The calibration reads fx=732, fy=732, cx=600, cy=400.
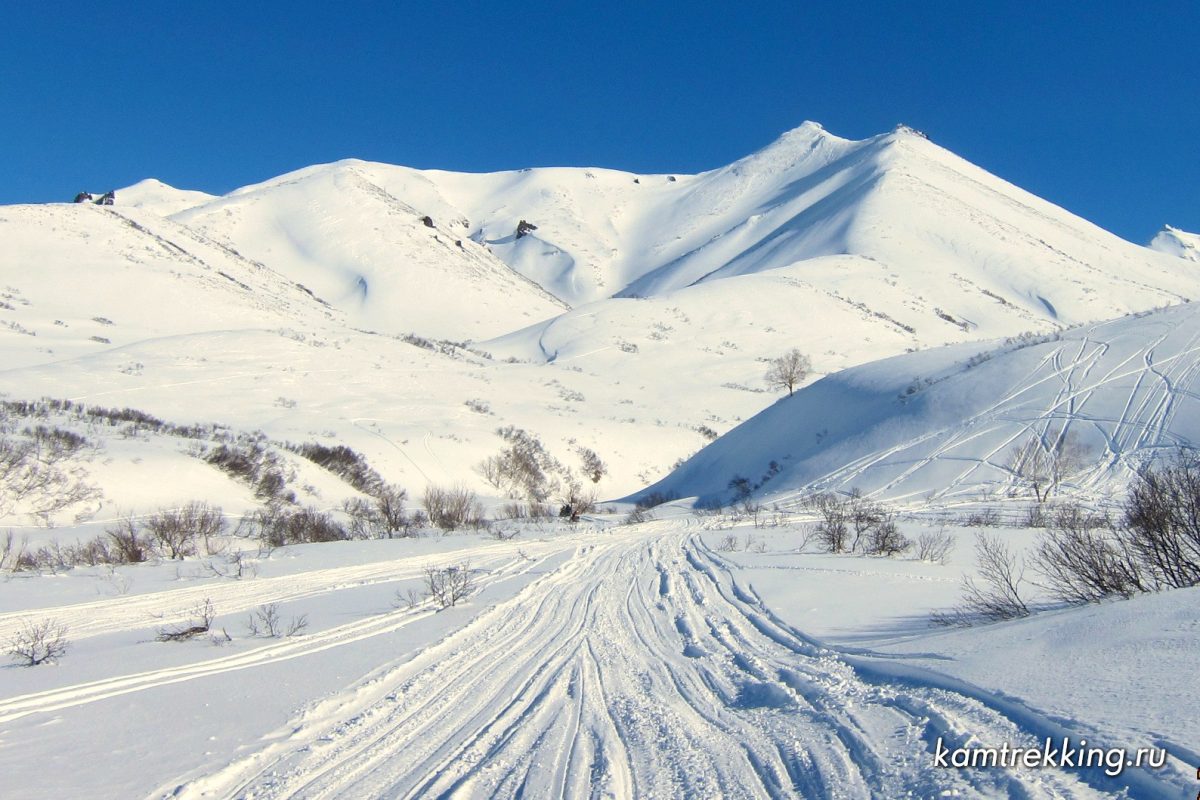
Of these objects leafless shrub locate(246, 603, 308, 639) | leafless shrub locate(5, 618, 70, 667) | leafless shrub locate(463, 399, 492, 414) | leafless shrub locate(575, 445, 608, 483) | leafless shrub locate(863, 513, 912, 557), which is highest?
leafless shrub locate(463, 399, 492, 414)

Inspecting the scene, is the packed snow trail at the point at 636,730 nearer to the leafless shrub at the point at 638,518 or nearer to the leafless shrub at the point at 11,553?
the leafless shrub at the point at 11,553

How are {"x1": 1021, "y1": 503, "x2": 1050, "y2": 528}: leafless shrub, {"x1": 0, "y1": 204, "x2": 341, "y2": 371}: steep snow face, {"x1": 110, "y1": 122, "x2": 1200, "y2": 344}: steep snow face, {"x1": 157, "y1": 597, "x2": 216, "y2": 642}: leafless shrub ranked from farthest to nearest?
{"x1": 110, "y1": 122, "x2": 1200, "y2": 344}: steep snow face → {"x1": 0, "y1": 204, "x2": 341, "y2": 371}: steep snow face → {"x1": 1021, "y1": 503, "x2": 1050, "y2": 528}: leafless shrub → {"x1": 157, "y1": 597, "x2": 216, "y2": 642}: leafless shrub

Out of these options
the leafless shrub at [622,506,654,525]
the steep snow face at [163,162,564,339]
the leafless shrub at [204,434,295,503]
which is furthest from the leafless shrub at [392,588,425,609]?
the steep snow face at [163,162,564,339]

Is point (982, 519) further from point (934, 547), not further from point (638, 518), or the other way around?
point (638, 518)

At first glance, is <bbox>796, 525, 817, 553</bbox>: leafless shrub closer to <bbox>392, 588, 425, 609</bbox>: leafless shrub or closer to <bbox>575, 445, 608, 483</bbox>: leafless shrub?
<bbox>392, 588, 425, 609</bbox>: leafless shrub

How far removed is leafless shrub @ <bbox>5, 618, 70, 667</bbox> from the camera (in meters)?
5.96

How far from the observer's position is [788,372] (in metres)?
39.1

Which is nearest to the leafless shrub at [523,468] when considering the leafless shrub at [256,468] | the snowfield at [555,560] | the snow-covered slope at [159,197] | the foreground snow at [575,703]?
the snowfield at [555,560]

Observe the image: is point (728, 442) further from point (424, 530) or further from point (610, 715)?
point (610, 715)

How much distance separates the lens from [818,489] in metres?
23.4

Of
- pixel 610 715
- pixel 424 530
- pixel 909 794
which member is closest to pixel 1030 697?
pixel 909 794

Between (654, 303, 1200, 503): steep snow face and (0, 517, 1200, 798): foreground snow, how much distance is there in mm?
15364

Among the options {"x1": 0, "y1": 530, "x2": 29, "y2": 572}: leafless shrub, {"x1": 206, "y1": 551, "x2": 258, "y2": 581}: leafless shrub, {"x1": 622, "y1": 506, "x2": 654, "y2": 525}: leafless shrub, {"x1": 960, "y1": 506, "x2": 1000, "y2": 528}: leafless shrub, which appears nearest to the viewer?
{"x1": 206, "y1": 551, "x2": 258, "y2": 581}: leafless shrub

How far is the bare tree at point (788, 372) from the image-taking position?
38438 mm
